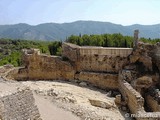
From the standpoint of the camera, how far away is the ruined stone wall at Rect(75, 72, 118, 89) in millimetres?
26219

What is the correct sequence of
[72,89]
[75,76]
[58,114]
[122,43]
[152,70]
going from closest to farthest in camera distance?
[58,114], [72,89], [152,70], [75,76], [122,43]

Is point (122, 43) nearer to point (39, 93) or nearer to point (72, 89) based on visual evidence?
point (72, 89)

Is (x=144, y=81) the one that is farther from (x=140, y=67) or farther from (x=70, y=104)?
(x=70, y=104)

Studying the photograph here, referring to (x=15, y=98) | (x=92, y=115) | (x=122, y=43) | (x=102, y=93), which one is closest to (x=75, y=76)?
(x=102, y=93)

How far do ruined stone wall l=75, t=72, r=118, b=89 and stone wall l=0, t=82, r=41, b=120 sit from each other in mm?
13099

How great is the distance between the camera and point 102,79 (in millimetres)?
26422

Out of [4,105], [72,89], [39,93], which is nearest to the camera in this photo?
[4,105]

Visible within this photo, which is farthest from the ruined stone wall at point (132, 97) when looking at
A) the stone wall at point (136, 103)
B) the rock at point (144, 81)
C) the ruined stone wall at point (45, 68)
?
the ruined stone wall at point (45, 68)

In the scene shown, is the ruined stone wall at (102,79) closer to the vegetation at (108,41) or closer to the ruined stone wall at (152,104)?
the ruined stone wall at (152,104)

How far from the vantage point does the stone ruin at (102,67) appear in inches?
979

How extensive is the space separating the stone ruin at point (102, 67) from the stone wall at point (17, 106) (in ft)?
38.7

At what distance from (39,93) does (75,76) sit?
7.53m

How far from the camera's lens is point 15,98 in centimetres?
1323

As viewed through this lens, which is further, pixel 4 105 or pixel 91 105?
pixel 91 105
